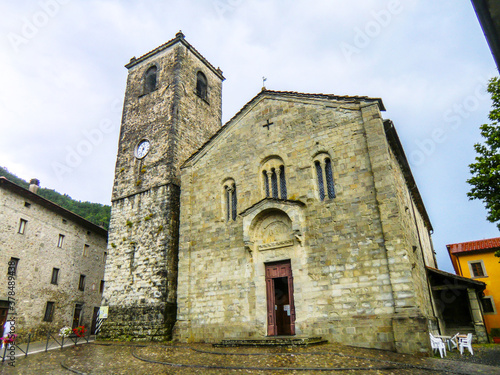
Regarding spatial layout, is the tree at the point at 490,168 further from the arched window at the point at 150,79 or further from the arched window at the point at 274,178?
the arched window at the point at 150,79

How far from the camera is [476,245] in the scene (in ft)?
90.6

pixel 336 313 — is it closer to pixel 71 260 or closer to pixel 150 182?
pixel 150 182

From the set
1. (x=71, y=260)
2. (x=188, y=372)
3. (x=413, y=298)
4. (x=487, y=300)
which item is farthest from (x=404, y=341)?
(x=71, y=260)

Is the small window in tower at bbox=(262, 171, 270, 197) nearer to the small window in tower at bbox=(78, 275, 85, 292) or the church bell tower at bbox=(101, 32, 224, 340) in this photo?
the church bell tower at bbox=(101, 32, 224, 340)

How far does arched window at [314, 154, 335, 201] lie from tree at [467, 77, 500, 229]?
5.61 metres

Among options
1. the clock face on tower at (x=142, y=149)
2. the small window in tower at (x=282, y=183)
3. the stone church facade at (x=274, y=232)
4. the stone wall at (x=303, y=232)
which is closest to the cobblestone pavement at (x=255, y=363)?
the stone church facade at (x=274, y=232)

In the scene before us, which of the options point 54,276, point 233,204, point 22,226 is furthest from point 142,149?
point 54,276

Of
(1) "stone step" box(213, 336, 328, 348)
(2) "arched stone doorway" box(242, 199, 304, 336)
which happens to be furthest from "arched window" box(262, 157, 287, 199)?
(1) "stone step" box(213, 336, 328, 348)

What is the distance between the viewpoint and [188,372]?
26.6 feet

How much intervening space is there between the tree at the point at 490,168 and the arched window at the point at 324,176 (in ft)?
18.4

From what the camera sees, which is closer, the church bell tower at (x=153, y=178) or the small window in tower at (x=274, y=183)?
the small window in tower at (x=274, y=183)

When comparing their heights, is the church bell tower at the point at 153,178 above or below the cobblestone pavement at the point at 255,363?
above

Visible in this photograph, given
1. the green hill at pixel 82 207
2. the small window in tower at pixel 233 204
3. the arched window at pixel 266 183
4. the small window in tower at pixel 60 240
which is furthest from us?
the green hill at pixel 82 207

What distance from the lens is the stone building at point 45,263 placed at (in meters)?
19.2
